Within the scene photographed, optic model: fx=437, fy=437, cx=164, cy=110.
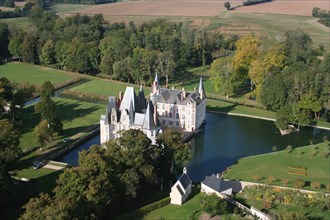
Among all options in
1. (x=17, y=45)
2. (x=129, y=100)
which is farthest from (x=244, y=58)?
(x=17, y=45)

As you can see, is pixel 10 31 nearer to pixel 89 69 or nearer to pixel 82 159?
pixel 89 69

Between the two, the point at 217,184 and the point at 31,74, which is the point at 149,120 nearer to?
the point at 217,184

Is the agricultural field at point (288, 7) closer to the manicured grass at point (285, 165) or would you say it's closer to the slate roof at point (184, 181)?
the manicured grass at point (285, 165)

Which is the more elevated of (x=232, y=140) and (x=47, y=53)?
(x=47, y=53)

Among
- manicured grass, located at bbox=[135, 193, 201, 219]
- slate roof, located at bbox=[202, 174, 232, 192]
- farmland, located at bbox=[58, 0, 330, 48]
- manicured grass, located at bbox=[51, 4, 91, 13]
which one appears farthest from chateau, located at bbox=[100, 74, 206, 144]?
manicured grass, located at bbox=[51, 4, 91, 13]

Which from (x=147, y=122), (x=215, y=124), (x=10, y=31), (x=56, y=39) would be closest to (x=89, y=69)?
(x=56, y=39)

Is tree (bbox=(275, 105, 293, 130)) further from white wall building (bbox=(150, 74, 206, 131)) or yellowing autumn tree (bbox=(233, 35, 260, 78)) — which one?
yellowing autumn tree (bbox=(233, 35, 260, 78))
